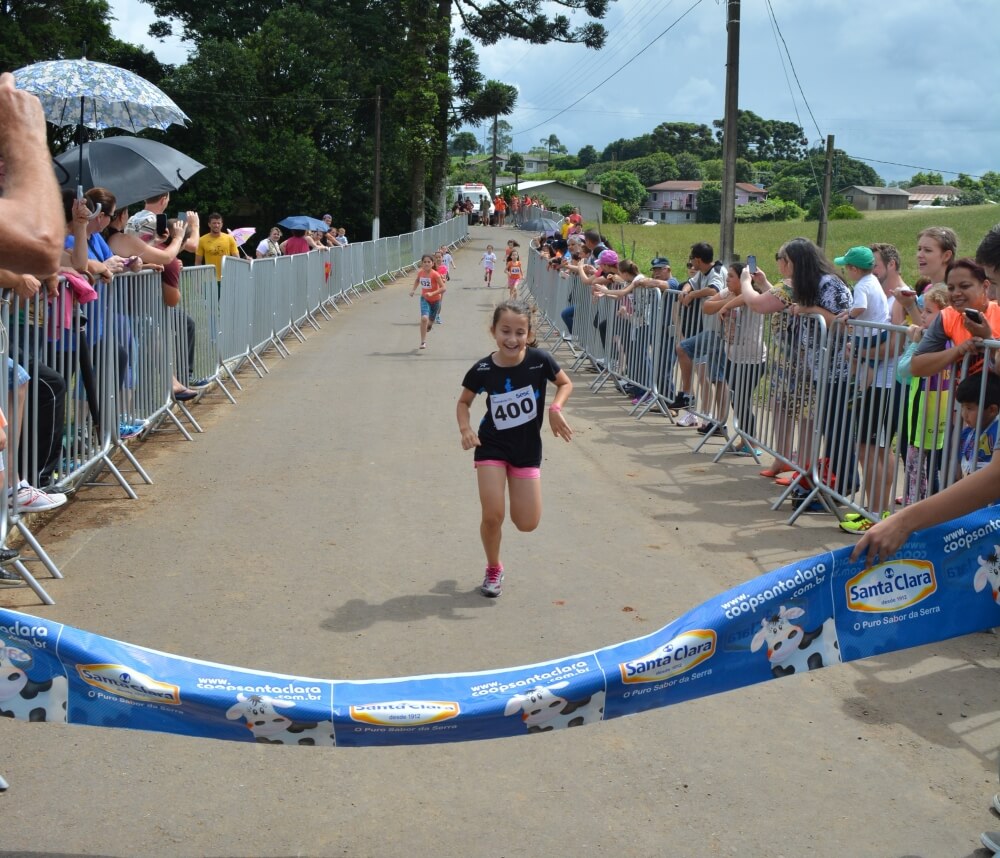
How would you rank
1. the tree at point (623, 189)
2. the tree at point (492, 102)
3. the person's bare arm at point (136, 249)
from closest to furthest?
1. the person's bare arm at point (136, 249)
2. the tree at point (492, 102)
3. the tree at point (623, 189)

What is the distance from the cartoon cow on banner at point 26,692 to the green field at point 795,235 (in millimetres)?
48558

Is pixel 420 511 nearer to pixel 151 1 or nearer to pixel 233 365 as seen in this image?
pixel 233 365

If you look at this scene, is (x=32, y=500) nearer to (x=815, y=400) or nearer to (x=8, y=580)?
(x=8, y=580)

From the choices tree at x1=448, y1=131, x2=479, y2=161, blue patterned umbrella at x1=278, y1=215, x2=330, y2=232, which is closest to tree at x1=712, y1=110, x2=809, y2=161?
tree at x1=448, y1=131, x2=479, y2=161

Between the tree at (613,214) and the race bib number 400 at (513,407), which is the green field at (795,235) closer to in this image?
the tree at (613,214)

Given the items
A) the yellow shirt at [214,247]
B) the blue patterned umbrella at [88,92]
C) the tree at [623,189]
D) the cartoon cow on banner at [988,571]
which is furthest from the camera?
the tree at [623,189]

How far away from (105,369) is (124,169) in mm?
4385

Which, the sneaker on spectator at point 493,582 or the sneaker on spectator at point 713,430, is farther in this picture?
the sneaker on spectator at point 713,430

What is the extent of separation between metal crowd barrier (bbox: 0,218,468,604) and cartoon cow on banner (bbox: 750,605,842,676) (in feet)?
12.1

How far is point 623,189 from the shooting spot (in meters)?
159

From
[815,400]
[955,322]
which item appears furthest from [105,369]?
[955,322]

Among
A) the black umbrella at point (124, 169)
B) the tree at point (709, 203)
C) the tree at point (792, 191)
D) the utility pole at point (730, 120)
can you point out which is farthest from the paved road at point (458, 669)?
the tree at point (792, 191)

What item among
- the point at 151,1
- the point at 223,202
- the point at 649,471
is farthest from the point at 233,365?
the point at 151,1

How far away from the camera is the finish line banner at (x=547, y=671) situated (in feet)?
10.8
